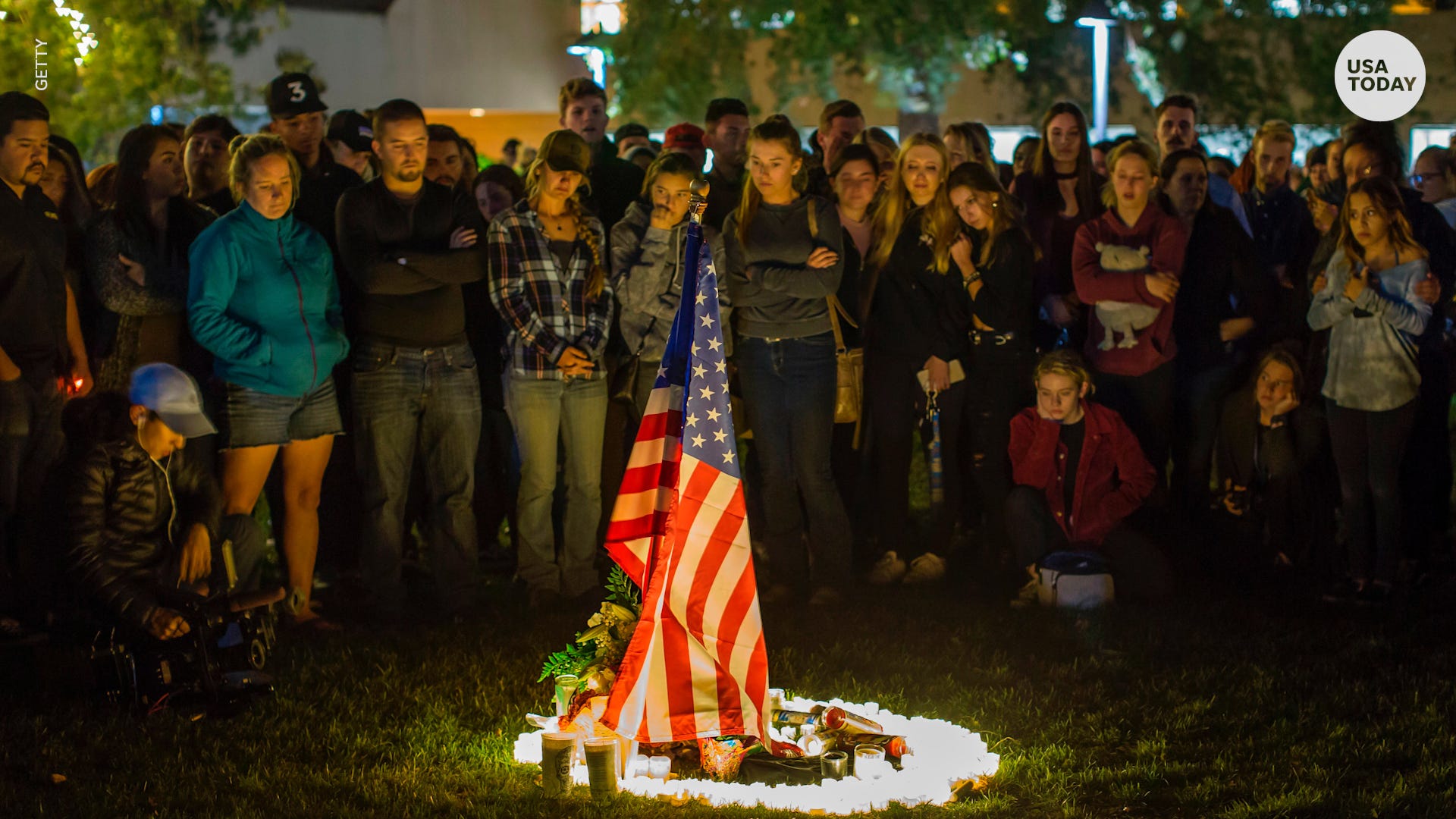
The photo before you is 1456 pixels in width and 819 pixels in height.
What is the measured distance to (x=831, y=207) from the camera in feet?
24.6

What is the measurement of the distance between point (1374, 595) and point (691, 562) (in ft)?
13.5

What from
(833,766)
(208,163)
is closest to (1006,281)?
(833,766)

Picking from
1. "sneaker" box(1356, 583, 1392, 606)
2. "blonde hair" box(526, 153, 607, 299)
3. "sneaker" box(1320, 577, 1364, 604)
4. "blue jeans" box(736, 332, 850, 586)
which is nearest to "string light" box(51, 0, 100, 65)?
"blonde hair" box(526, 153, 607, 299)

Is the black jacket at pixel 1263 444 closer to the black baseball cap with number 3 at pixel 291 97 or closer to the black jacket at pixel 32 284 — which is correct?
the black baseball cap with number 3 at pixel 291 97

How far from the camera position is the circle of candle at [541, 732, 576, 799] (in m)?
5.04

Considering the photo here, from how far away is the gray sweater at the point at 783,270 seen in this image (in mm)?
7418

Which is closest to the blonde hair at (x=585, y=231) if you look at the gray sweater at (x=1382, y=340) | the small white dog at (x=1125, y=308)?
the small white dog at (x=1125, y=308)

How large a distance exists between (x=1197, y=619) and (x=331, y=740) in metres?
4.01

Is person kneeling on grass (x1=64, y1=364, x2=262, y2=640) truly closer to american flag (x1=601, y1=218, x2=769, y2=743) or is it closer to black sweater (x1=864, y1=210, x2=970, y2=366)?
american flag (x1=601, y1=218, x2=769, y2=743)

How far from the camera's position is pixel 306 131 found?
27.3ft

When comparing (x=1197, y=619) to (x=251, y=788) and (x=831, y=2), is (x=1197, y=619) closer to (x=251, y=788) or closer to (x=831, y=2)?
(x=251, y=788)

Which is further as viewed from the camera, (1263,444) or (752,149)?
(1263,444)

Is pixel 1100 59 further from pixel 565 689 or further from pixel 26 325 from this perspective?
pixel 565 689

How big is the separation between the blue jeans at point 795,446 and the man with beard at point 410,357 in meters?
1.40
